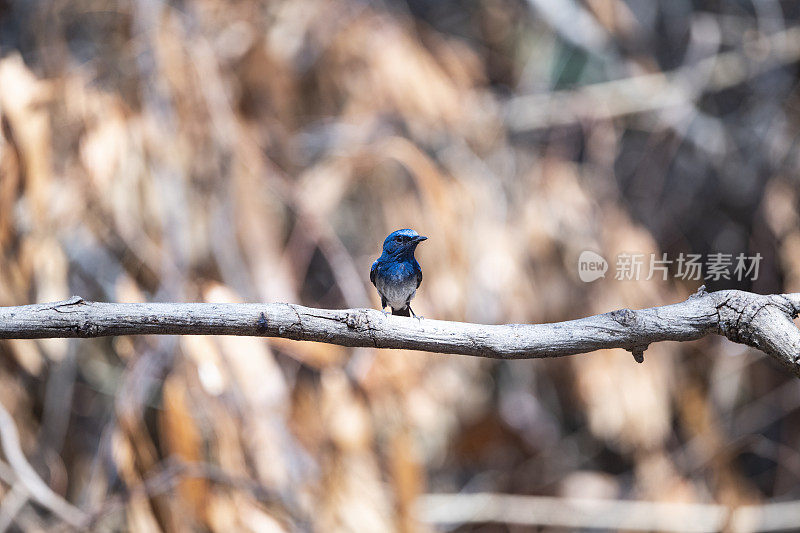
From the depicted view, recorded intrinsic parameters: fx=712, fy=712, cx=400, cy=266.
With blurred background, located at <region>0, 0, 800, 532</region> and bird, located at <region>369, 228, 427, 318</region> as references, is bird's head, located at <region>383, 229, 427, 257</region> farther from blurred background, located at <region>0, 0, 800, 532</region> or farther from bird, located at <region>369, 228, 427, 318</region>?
blurred background, located at <region>0, 0, 800, 532</region>

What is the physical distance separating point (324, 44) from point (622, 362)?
2.58 metres

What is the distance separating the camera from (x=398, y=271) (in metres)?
1.88

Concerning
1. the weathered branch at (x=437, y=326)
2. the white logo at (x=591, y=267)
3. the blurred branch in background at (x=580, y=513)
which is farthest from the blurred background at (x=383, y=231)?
the weathered branch at (x=437, y=326)

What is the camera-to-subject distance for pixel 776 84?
206 inches

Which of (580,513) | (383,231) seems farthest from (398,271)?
(580,513)

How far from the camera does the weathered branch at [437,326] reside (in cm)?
113

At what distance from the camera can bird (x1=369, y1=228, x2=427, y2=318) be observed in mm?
1859

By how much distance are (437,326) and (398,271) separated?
2.24 feet

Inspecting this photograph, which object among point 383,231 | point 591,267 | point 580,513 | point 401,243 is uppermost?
point 383,231

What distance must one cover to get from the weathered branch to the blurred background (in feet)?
5.24

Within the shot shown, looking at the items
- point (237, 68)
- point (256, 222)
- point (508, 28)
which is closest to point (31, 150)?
point (256, 222)

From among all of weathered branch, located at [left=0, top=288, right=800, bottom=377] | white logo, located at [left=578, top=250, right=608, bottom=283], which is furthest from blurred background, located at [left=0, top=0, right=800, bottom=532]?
weathered branch, located at [left=0, top=288, right=800, bottom=377]

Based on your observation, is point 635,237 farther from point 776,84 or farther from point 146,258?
point 146,258

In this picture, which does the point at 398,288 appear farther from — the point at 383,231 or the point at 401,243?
the point at 383,231
